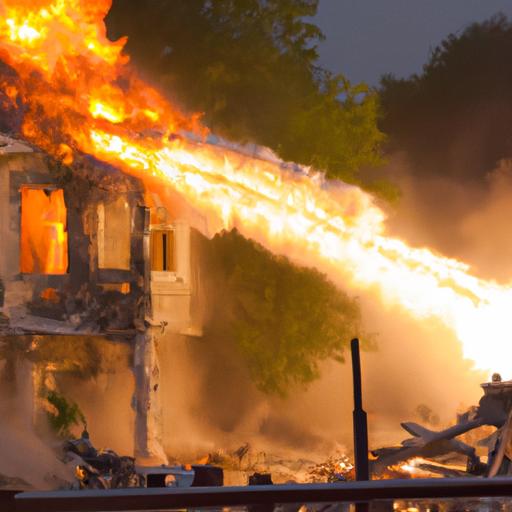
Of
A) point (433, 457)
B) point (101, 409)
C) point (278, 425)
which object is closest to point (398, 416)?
point (278, 425)

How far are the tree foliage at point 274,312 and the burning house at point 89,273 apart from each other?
7419mm

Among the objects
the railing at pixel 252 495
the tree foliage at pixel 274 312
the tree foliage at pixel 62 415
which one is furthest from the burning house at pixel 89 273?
the railing at pixel 252 495

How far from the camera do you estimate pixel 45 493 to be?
717 centimetres

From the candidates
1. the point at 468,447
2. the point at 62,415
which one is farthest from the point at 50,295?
the point at 468,447

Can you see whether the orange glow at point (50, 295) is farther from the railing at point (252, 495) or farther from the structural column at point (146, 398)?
the railing at point (252, 495)

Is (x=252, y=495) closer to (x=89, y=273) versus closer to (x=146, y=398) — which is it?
(x=89, y=273)

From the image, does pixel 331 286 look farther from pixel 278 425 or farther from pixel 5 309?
pixel 5 309

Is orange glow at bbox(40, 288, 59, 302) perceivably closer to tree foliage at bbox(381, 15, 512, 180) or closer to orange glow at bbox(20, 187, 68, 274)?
orange glow at bbox(20, 187, 68, 274)

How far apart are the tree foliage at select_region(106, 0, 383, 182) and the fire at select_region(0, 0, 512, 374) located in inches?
381

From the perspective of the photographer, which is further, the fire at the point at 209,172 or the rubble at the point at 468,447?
the fire at the point at 209,172

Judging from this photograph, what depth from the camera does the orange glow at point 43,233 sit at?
3191 cm

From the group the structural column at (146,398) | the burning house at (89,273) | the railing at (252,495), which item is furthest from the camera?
the structural column at (146,398)

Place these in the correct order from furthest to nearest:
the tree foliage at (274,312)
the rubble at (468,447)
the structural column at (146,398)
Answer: the tree foliage at (274,312), the structural column at (146,398), the rubble at (468,447)

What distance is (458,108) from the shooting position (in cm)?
4838
